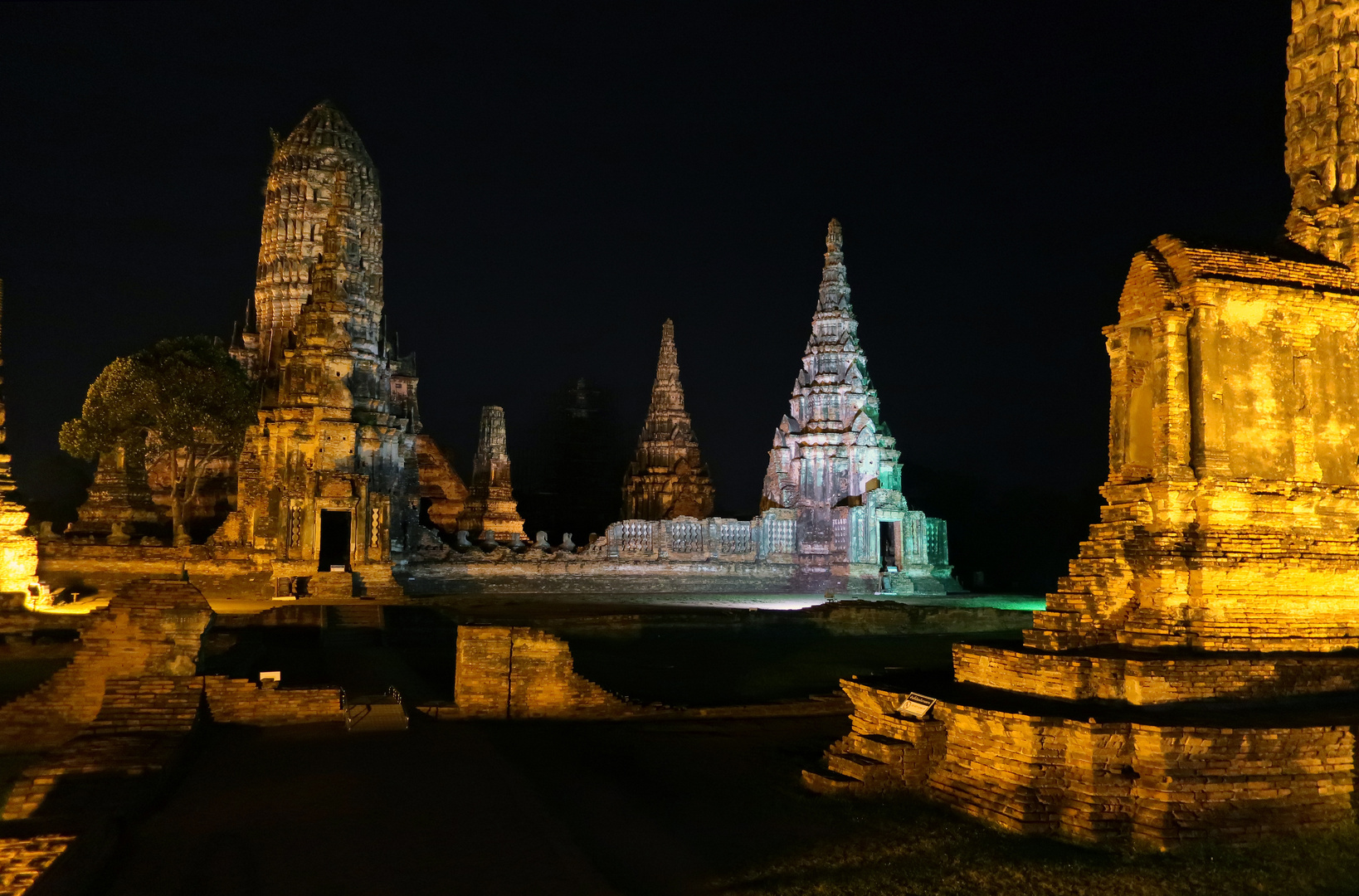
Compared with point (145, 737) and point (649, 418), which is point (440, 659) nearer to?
point (145, 737)

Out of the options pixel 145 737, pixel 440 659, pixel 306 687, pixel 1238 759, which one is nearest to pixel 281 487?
pixel 440 659

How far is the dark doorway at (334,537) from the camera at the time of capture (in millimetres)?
24172

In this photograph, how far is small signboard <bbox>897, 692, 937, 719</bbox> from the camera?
8.54 m

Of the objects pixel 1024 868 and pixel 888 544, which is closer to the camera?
pixel 1024 868

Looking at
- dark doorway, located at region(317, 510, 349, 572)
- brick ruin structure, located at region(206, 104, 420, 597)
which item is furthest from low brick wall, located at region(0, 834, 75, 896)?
dark doorway, located at region(317, 510, 349, 572)

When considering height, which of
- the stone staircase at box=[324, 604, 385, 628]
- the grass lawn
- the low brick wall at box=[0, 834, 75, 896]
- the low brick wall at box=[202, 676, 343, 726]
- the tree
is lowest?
the grass lawn

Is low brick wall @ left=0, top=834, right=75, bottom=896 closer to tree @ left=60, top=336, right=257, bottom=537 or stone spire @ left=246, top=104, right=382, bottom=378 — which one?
tree @ left=60, top=336, right=257, bottom=537

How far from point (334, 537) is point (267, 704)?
1565 centimetres

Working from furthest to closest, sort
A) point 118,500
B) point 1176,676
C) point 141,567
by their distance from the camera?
point 118,500
point 141,567
point 1176,676

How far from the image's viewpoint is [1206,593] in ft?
29.3

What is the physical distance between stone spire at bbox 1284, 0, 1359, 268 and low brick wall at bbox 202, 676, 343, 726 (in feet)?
33.5

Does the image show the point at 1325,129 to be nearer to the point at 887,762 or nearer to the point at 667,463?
the point at 887,762

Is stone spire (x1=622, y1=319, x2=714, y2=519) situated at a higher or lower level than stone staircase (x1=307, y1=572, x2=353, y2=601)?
higher

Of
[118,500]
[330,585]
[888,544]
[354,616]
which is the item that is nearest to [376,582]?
[330,585]
